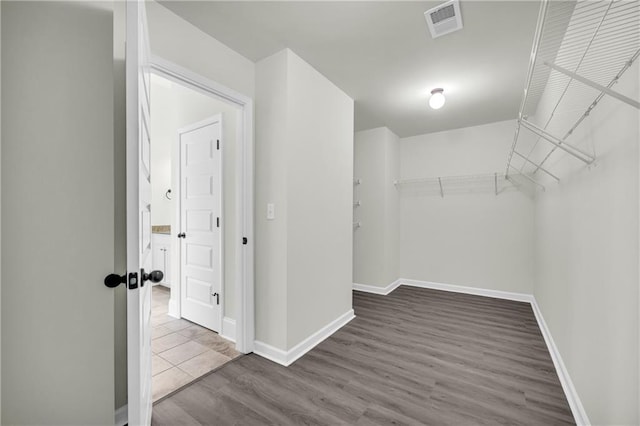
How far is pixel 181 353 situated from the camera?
7.59ft

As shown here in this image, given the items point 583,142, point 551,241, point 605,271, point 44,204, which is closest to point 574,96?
point 583,142

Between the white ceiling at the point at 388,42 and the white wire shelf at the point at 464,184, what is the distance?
1.12 m

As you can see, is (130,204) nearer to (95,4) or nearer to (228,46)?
(95,4)

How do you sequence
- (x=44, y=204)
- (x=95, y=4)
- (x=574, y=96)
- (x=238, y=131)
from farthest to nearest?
(x=238, y=131) < (x=574, y=96) < (x=95, y=4) < (x=44, y=204)

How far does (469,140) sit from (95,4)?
14.1ft

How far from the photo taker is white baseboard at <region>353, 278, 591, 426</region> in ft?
5.19

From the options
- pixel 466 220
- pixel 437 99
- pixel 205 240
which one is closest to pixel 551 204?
pixel 437 99

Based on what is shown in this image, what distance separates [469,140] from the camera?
4.08 metres

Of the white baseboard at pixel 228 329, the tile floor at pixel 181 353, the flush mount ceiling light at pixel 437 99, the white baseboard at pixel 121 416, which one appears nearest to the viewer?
the white baseboard at pixel 121 416

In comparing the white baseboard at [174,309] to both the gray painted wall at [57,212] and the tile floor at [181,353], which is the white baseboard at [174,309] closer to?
the tile floor at [181,353]

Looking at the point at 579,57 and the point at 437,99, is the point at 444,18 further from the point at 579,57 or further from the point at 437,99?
the point at 437,99

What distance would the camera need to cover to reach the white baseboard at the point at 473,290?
3709 millimetres

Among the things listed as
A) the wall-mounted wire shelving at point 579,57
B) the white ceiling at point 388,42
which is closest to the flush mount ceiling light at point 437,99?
the white ceiling at point 388,42

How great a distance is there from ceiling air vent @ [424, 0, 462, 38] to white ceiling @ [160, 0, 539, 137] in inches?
1.5
